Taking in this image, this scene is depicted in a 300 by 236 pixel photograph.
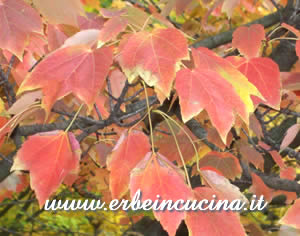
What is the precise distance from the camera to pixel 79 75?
0.71m

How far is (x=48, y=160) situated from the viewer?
30.6 inches

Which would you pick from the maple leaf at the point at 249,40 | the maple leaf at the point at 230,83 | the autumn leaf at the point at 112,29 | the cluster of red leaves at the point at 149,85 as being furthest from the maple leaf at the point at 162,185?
the maple leaf at the point at 249,40

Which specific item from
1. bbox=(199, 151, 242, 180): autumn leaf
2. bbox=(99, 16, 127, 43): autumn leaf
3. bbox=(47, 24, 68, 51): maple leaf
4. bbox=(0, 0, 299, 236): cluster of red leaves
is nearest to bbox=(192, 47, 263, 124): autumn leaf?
bbox=(0, 0, 299, 236): cluster of red leaves

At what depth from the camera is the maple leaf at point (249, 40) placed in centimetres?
102

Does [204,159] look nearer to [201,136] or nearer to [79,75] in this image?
[201,136]

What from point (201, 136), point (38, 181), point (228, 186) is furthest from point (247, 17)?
point (38, 181)

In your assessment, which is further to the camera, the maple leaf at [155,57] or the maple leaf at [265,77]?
the maple leaf at [265,77]

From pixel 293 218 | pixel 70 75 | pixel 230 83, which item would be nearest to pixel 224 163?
pixel 293 218

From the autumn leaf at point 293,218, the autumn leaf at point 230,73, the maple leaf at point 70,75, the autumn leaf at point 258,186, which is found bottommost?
the autumn leaf at point 258,186

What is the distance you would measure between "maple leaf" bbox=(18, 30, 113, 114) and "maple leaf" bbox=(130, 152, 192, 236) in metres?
0.16

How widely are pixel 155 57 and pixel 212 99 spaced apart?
0.38ft

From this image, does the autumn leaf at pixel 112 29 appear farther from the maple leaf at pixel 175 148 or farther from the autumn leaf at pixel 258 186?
the autumn leaf at pixel 258 186

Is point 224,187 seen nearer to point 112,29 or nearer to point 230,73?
point 230,73

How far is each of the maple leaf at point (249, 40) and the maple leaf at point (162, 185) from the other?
1.27 feet
